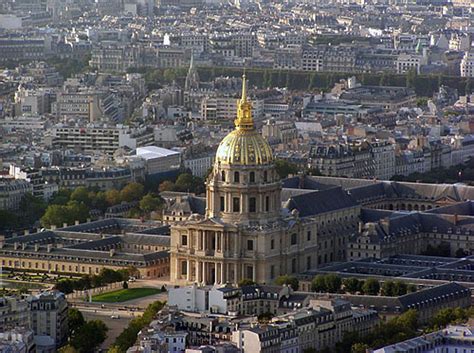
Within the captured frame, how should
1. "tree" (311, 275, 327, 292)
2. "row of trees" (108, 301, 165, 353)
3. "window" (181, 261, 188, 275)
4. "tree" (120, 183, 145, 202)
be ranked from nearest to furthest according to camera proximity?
1. "row of trees" (108, 301, 165, 353)
2. "tree" (311, 275, 327, 292)
3. "window" (181, 261, 188, 275)
4. "tree" (120, 183, 145, 202)

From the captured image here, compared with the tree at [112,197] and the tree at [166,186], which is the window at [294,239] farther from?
the tree at [166,186]

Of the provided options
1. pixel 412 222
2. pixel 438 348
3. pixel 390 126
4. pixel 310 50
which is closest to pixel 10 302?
pixel 438 348

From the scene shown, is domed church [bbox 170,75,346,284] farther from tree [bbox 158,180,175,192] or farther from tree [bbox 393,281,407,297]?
tree [bbox 158,180,175,192]

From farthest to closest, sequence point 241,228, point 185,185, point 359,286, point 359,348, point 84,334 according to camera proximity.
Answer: point 185,185
point 241,228
point 359,286
point 84,334
point 359,348

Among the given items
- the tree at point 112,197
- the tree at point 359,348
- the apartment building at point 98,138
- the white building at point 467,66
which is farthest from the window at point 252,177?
the white building at point 467,66

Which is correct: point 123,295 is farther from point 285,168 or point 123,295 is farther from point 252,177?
point 285,168

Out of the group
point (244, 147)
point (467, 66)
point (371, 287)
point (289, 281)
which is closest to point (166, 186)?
point (244, 147)

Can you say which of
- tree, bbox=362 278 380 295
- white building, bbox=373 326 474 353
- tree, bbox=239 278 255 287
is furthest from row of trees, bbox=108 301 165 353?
white building, bbox=373 326 474 353
